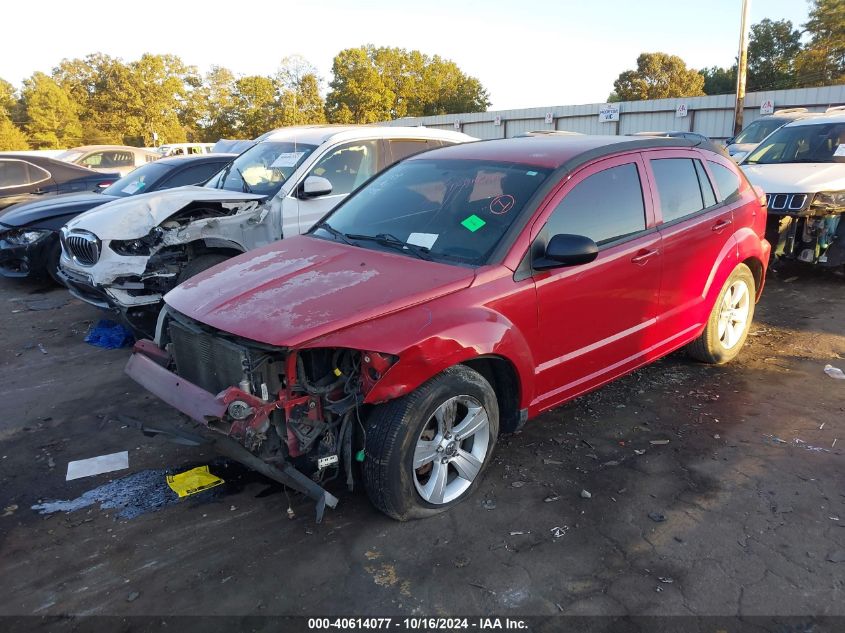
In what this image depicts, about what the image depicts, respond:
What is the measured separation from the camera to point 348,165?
22.0ft

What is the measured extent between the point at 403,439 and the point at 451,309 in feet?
2.21

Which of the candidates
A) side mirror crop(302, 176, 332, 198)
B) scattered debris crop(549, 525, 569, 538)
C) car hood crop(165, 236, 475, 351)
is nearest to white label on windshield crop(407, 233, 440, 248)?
car hood crop(165, 236, 475, 351)

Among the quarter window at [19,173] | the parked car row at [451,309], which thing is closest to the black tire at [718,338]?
the parked car row at [451,309]

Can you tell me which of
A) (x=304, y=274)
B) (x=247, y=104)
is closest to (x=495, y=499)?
(x=304, y=274)

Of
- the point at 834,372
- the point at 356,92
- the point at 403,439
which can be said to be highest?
the point at 356,92

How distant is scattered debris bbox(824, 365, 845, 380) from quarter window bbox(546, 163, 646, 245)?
7.71 feet

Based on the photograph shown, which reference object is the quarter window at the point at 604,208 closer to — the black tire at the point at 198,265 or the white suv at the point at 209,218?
the white suv at the point at 209,218

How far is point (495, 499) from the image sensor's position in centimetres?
342

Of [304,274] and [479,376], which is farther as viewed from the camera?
[304,274]

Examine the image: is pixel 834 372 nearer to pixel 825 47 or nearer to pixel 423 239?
pixel 423 239

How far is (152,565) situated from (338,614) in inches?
38.6

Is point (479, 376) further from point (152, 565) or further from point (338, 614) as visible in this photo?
point (152, 565)

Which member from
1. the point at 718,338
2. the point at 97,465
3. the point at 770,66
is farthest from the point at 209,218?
the point at 770,66

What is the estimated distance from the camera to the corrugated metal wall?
71.9 feet
